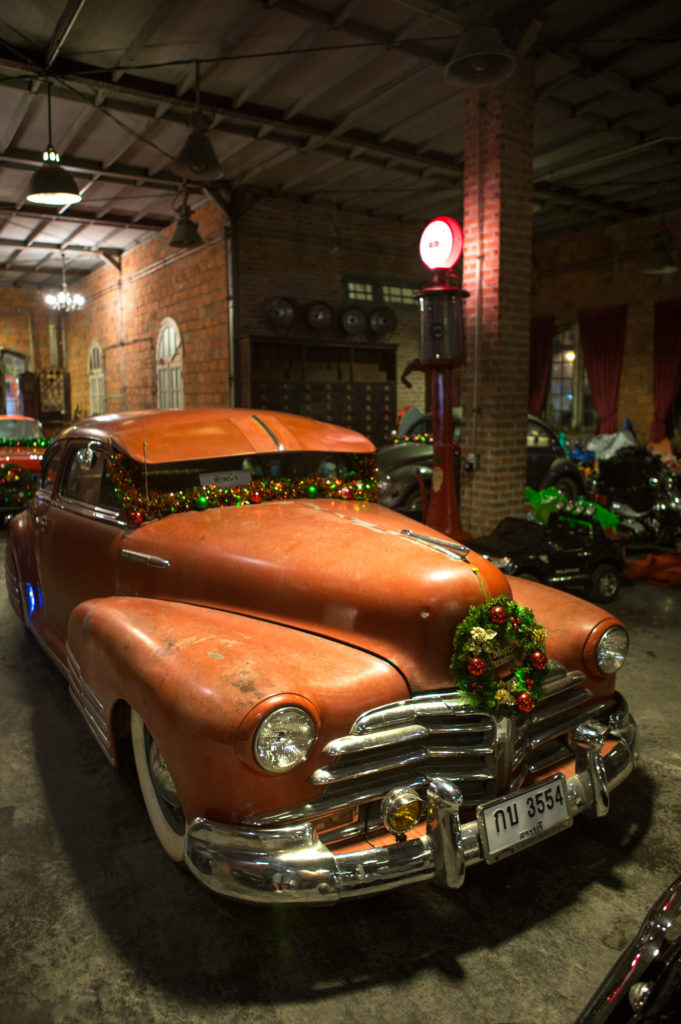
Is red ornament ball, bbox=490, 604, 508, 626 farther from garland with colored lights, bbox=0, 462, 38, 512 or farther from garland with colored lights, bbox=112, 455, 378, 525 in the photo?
garland with colored lights, bbox=0, 462, 38, 512

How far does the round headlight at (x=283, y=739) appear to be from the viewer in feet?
5.90

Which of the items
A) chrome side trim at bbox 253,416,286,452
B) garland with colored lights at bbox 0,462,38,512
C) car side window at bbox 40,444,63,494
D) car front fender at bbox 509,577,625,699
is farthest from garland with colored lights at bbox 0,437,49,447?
car front fender at bbox 509,577,625,699

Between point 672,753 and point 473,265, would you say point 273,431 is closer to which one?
point 672,753

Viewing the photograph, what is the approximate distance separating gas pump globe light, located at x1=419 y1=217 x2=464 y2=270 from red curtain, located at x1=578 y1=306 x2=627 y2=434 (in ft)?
26.7

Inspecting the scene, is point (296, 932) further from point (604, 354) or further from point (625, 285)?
point (625, 285)

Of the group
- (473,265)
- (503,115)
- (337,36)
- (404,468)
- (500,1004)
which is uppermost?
(337,36)

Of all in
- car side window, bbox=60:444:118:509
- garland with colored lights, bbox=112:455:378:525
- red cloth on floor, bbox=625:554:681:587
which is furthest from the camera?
red cloth on floor, bbox=625:554:681:587

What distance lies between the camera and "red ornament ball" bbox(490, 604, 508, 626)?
7.11 feet

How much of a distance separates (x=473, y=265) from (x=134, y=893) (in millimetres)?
5910

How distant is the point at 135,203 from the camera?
1113 centimetres

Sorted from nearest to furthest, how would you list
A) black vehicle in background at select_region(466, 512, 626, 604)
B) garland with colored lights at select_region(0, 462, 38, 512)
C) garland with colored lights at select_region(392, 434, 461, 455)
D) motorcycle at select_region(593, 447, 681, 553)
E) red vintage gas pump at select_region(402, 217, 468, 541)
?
black vehicle in background at select_region(466, 512, 626, 604) → red vintage gas pump at select_region(402, 217, 468, 541) → motorcycle at select_region(593, 447, 681, 553) → garland with colored lights at select_region(0, 462, 38, 512) → garland with colored lights at select_region(392, 434, 461, 455)

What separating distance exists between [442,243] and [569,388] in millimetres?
9341

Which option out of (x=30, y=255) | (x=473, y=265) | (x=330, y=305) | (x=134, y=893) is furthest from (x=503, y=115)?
(x=30, y=255)

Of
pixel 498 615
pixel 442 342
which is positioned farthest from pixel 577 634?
pixel 442 342
